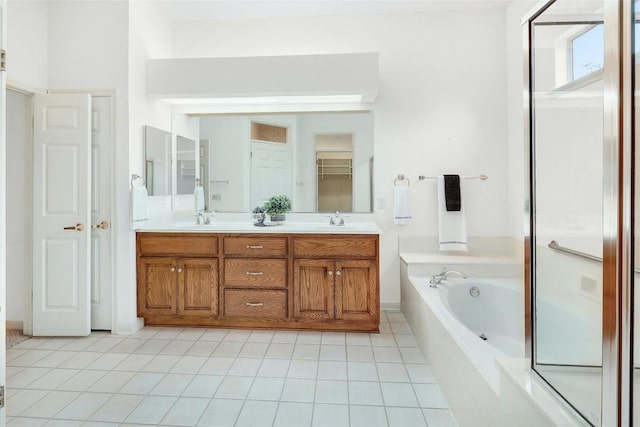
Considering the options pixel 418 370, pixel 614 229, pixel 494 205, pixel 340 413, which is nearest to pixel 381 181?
pixel 494 205

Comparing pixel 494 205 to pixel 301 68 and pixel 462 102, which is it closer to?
pixel 462 102

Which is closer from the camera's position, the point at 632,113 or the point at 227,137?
the point at 632,113

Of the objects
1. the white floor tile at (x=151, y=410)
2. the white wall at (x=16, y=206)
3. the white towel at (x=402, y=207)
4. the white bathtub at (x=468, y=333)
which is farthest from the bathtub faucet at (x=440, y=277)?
the white wall at (x=16, y=206)

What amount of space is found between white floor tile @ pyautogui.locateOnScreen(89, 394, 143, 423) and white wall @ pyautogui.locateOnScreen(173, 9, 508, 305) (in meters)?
2.27

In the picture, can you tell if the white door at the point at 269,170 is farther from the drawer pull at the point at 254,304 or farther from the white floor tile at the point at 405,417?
the white floor tile at the point at 405,417

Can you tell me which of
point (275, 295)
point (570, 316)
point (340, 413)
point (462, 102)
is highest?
point (462, 102)

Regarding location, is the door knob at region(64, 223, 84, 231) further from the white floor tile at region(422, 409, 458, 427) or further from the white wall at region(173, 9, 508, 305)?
the white floor tile at region(422, 409, 458, 427)

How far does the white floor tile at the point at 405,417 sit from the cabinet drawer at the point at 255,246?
4.82 ft

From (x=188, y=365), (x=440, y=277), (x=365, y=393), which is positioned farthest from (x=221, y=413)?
(x=440, y=277)

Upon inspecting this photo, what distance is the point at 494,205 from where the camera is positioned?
3539 millimetres

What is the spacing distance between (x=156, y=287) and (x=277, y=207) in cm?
122

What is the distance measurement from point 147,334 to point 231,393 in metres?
1.27

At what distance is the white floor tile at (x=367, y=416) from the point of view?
1818 mm

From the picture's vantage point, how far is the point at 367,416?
6.19ft
